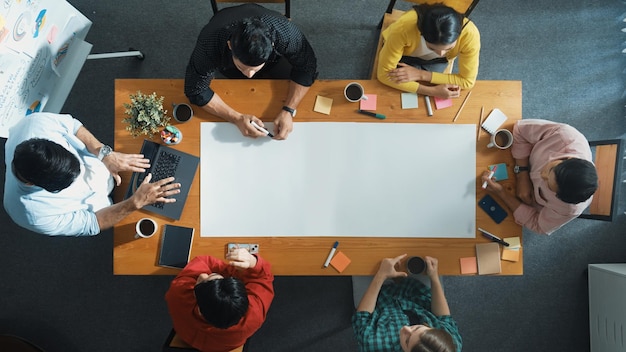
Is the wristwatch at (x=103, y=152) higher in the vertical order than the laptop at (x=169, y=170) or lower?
higher

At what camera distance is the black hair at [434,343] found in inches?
58.5

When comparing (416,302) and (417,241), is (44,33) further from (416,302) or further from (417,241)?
(416,302)

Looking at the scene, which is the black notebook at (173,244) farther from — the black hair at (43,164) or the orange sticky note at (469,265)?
the orange sticky note at (469,265)

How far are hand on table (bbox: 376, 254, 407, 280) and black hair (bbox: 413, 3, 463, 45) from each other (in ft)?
2.82

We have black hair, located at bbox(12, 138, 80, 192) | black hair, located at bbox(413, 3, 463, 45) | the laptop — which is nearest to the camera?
black hair, located at bbox(12, 138, 80, 192)

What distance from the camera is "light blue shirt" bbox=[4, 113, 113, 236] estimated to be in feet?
4.77

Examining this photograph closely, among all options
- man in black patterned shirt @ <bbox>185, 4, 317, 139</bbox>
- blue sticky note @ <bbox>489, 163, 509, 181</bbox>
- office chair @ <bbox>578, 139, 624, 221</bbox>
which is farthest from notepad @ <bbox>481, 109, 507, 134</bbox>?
man in black patterned shirt @ <bbox>185, 4, 317, 139</bbox>

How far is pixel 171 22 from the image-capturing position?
2436 millimetres

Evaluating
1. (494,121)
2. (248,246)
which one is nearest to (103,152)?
(248,246)

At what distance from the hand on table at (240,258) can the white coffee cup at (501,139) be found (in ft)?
3.48

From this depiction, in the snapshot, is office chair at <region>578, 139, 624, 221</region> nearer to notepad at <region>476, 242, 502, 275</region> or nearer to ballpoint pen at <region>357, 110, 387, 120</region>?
notepad at <region>476, 242, 502, 275</region>

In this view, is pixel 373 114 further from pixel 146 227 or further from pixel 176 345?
pixel 176 345

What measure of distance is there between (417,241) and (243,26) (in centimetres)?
106

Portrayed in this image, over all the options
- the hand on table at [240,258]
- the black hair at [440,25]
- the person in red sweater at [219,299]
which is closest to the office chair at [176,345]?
the person in red sweater at [219,299]
